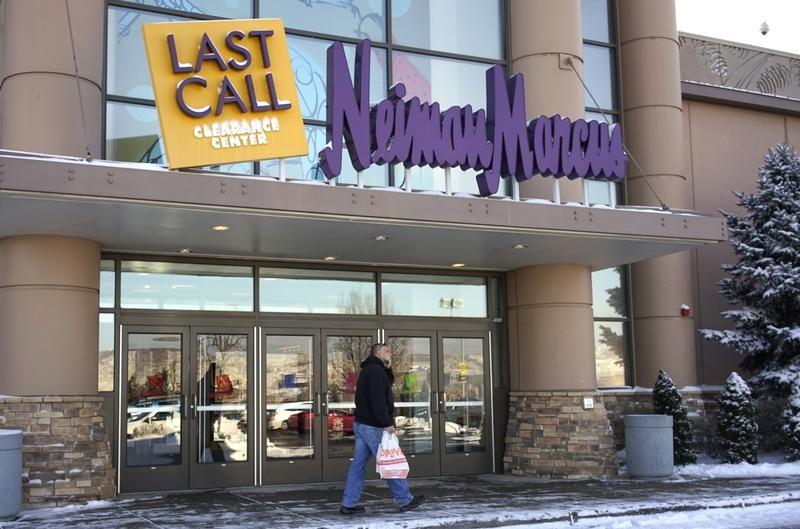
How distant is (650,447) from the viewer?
1548 centimetres

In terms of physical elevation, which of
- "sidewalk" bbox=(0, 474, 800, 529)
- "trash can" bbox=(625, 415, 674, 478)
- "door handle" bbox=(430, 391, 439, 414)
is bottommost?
"sidewalk" bbox=(0, 474, 800, 529)

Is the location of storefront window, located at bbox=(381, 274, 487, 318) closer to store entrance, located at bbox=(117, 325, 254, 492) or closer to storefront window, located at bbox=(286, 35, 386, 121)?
store entrance, located at bbox=(117, 325, 254, 492)

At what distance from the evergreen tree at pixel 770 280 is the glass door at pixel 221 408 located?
9062 mm

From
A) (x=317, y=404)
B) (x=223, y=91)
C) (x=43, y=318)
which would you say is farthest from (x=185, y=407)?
(x=223, y=91)

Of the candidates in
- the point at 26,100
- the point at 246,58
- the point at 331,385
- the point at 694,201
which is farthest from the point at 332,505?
the point at 694,201

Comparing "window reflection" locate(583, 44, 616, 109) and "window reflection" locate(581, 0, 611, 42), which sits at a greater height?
"window reflection" locate(581, 0, 611, 42)

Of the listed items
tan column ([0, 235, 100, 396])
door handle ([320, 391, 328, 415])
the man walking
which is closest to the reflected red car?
door handle ([320, 391, 328, 415])

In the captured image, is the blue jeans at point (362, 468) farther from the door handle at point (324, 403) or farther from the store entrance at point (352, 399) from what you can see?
the door handle at point (324, 403)

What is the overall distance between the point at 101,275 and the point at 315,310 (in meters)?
3.39

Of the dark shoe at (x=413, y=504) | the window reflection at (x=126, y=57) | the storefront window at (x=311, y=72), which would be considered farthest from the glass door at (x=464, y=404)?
the window reflection at (x=126, y=57)

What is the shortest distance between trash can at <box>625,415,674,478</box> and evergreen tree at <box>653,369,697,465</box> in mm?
887

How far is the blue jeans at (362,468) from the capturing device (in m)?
11.2

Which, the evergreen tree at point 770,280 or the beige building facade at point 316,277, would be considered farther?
the evergreen tree at point 770,280

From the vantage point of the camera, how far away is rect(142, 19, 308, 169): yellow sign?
1183 cm
